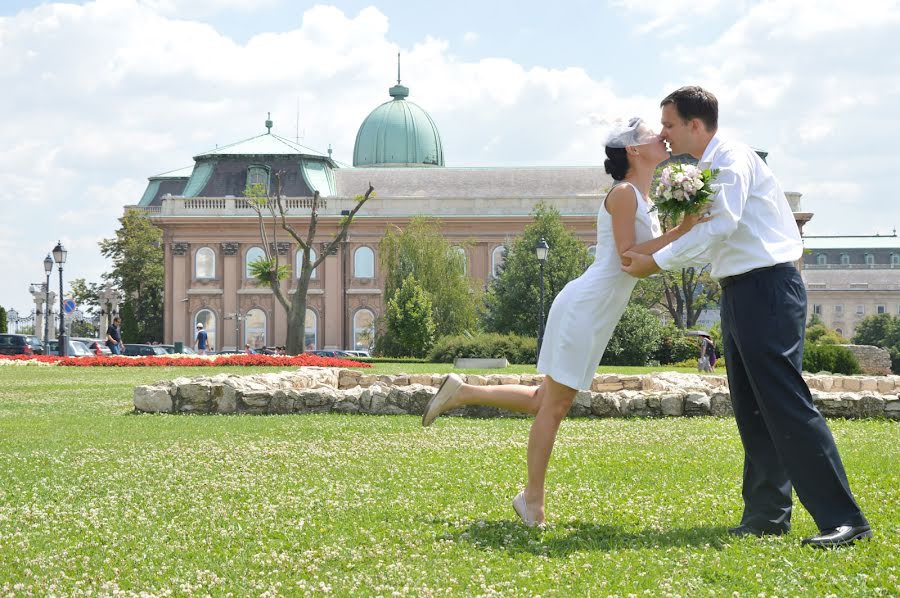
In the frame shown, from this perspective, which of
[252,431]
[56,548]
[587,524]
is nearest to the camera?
[56,548]

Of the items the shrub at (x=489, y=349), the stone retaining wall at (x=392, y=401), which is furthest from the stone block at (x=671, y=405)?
the shrub at (x=489, y=349)

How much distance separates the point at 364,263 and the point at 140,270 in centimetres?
1513

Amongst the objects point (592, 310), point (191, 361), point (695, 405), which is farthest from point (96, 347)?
point (592, 310)

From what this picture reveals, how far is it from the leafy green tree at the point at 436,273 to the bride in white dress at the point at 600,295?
3940 cm

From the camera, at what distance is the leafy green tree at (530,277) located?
42.2 meters

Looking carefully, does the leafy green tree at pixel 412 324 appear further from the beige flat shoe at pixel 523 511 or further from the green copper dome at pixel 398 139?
the beige flat shoe at pixel 523 511

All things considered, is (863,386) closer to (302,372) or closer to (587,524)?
(302,372)

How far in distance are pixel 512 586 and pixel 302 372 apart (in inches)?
479

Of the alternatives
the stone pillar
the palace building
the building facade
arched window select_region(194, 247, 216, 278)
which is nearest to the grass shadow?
the palace building

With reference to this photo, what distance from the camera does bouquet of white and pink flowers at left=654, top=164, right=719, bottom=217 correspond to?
468 centimetres

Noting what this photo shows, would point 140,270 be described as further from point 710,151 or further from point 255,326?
point 710,151

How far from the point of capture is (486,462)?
7.44 metres

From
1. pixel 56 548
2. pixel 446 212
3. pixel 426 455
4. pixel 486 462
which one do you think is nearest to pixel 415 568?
pixel 56 548

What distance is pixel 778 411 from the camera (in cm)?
466
